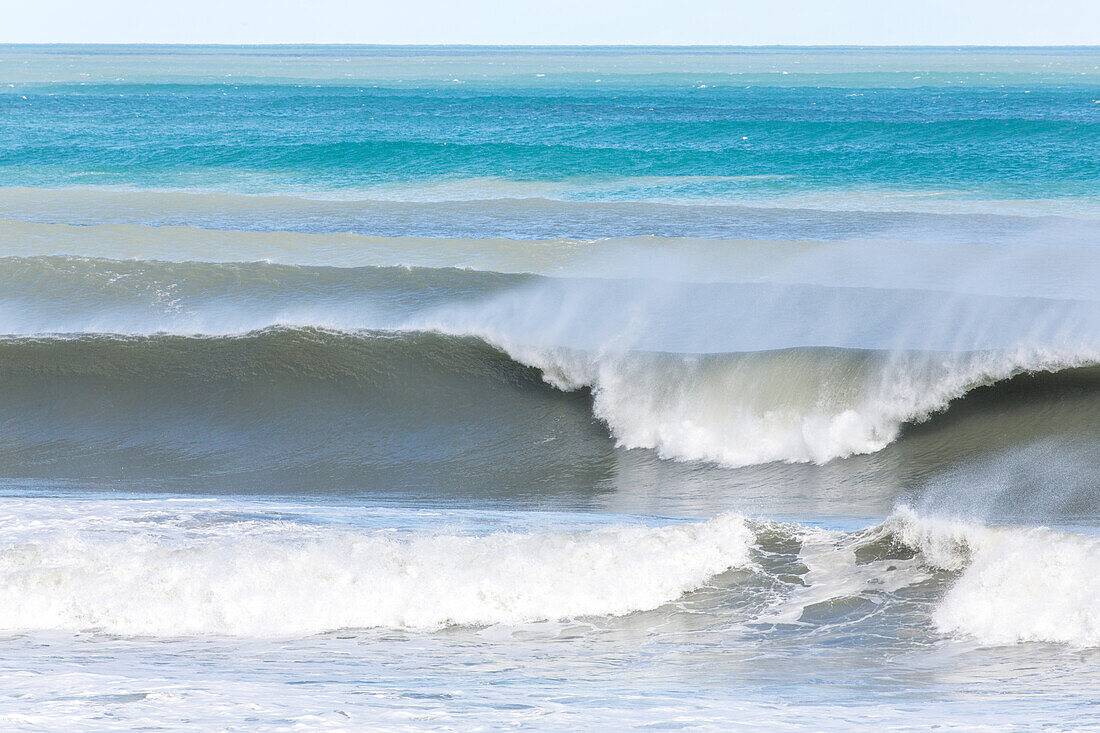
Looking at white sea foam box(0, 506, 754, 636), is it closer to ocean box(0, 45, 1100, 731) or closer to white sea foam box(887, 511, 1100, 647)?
ocean box(0, 45, 1100, 731)

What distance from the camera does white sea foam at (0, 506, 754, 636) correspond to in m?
4.55

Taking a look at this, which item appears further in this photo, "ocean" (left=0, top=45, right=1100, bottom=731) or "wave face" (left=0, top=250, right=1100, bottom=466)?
"wave face" (left=0, top=250, right=1100, bottom=466)

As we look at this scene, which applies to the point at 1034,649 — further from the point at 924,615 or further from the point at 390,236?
the point at 390,236

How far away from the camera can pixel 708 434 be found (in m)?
7.46

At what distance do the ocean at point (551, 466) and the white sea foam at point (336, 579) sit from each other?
17 mm

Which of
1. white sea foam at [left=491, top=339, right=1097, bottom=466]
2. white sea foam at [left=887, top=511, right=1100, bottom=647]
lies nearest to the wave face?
white sea foam at [left=491, top=339, right=1097, bottom=466]

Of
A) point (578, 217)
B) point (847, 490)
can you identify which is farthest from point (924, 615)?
point (578, 217)

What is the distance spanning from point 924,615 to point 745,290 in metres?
6.61

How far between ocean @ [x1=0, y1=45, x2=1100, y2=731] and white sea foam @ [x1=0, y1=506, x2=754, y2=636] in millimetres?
17

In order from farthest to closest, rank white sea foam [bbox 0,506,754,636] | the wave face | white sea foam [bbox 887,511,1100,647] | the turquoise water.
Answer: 1. the turquoise water
2. the wave face
3. white sea foam [bbox 0,506,754,636]
4. white sea foam [bbox 887,511,1100,647]

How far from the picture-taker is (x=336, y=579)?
15.6 feet

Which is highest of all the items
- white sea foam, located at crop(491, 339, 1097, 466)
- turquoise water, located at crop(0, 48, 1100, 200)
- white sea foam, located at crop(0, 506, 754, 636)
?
turquoise water, located at crop(0, 48, 1100, 200)

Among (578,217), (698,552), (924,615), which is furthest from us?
(578,217)

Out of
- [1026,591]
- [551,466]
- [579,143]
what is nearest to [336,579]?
[551,466]
